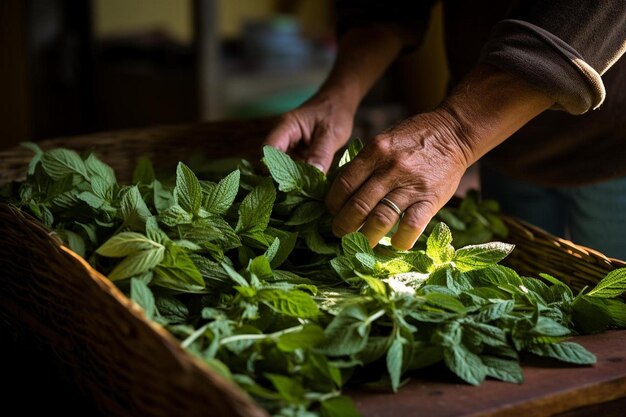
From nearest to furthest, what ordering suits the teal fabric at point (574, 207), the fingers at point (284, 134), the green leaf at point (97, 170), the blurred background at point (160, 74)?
the green leaf at point (97, 170), the fingers at point (284, 134), the teal fabric at point (574, 207), the blurred background at point (160, 74)

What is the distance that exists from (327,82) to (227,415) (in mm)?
947

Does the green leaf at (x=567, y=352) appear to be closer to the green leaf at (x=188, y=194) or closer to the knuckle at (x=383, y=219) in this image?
the knuckle at (x=383, y=219)

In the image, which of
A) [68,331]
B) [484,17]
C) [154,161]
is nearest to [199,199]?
[68,331]

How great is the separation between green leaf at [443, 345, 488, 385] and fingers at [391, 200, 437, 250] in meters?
0.21

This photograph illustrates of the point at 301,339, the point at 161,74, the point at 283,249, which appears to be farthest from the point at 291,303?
the point at 161,74

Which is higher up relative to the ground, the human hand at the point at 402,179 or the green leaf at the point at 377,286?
the human hand at the point at 402,179

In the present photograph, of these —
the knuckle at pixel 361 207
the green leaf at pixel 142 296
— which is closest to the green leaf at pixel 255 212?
the knuckle at pixel 361 207

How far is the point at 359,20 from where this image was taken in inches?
61.5

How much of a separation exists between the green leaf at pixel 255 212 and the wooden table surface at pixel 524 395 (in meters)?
0.29

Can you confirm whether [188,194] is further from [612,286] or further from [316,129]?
[612,286]

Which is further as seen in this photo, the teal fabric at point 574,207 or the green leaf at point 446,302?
the teal fabric at point 574,207

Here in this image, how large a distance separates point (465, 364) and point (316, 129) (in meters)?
0.65

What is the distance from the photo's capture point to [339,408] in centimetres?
77

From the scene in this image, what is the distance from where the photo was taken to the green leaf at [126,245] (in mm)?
931
